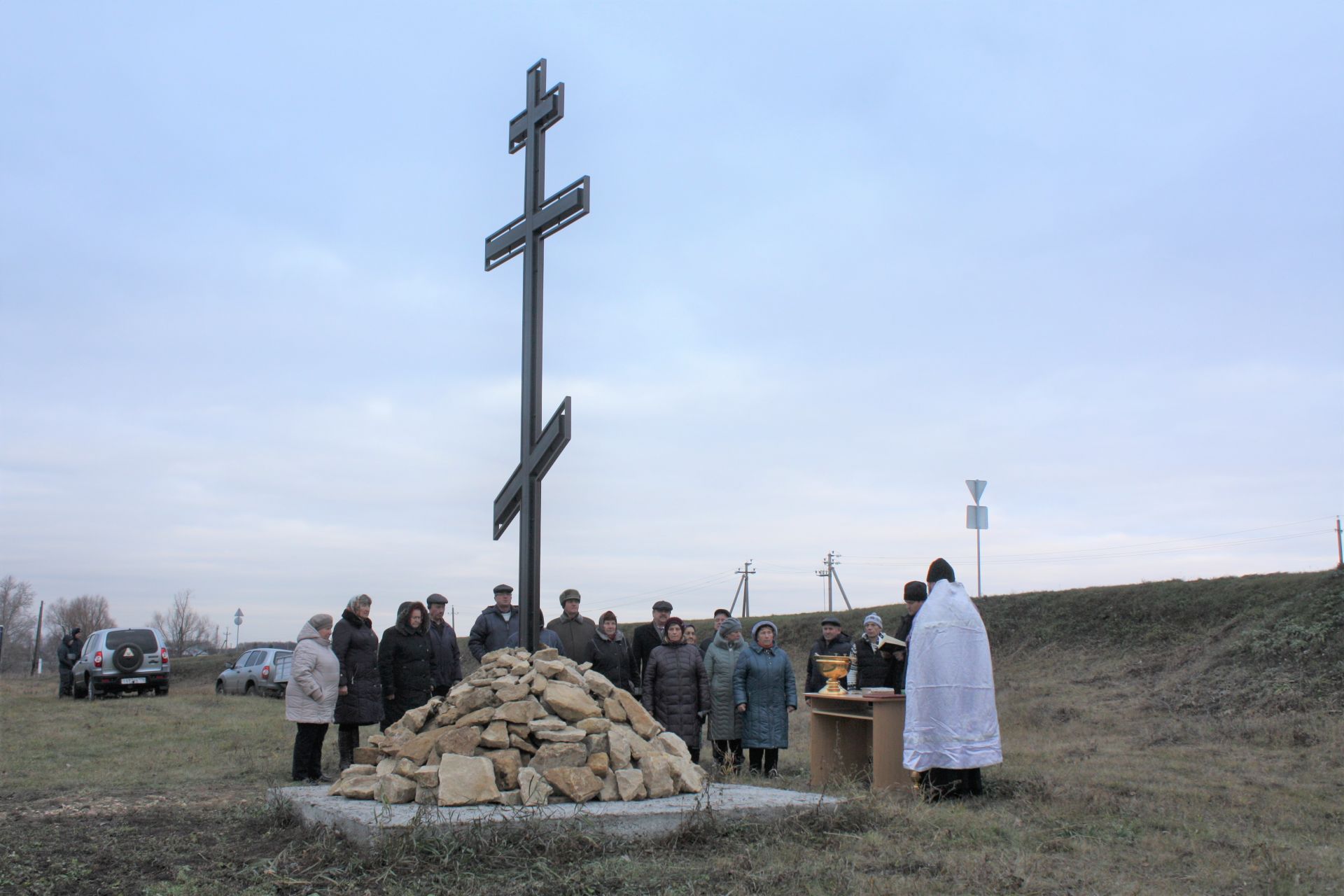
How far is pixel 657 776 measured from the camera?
640 cm

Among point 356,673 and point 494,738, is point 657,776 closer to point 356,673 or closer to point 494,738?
point 494,738

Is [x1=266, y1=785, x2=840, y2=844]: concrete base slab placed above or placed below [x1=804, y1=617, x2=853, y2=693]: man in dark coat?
below

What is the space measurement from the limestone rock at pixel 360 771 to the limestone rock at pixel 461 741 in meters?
0.54

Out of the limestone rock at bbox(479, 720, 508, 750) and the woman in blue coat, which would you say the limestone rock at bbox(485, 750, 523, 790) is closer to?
the limestone rock at bbox(479, 720, 508, 750)

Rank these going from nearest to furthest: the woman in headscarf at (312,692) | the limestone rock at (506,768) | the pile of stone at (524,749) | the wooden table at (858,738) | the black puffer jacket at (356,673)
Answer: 1. the pile of stone at (524,749)
2. the limestone rock at (506,768)
3. the wooden table at (858,738)
4. the woman in headscarf at (312,692)
5. the black puffer jacket at (356,673)

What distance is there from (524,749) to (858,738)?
3.40 meters

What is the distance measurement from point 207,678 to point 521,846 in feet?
108

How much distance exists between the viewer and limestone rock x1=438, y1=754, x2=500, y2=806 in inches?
234

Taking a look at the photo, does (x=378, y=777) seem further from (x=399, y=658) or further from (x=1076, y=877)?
(x=1076, y=877)

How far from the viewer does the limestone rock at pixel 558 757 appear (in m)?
6.33

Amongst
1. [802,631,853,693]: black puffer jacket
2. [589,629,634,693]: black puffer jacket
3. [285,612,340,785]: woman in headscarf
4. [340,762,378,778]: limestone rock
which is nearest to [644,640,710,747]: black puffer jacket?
[589,629,634,693]: black puffer jacket

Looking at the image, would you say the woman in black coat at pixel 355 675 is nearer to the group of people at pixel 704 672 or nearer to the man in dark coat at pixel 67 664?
the group of people at pixel 704 672

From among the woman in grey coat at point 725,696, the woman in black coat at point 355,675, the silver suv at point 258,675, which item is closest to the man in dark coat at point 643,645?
the woman in grey coat at point 725,696

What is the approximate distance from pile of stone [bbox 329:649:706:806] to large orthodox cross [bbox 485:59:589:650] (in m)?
0.78
